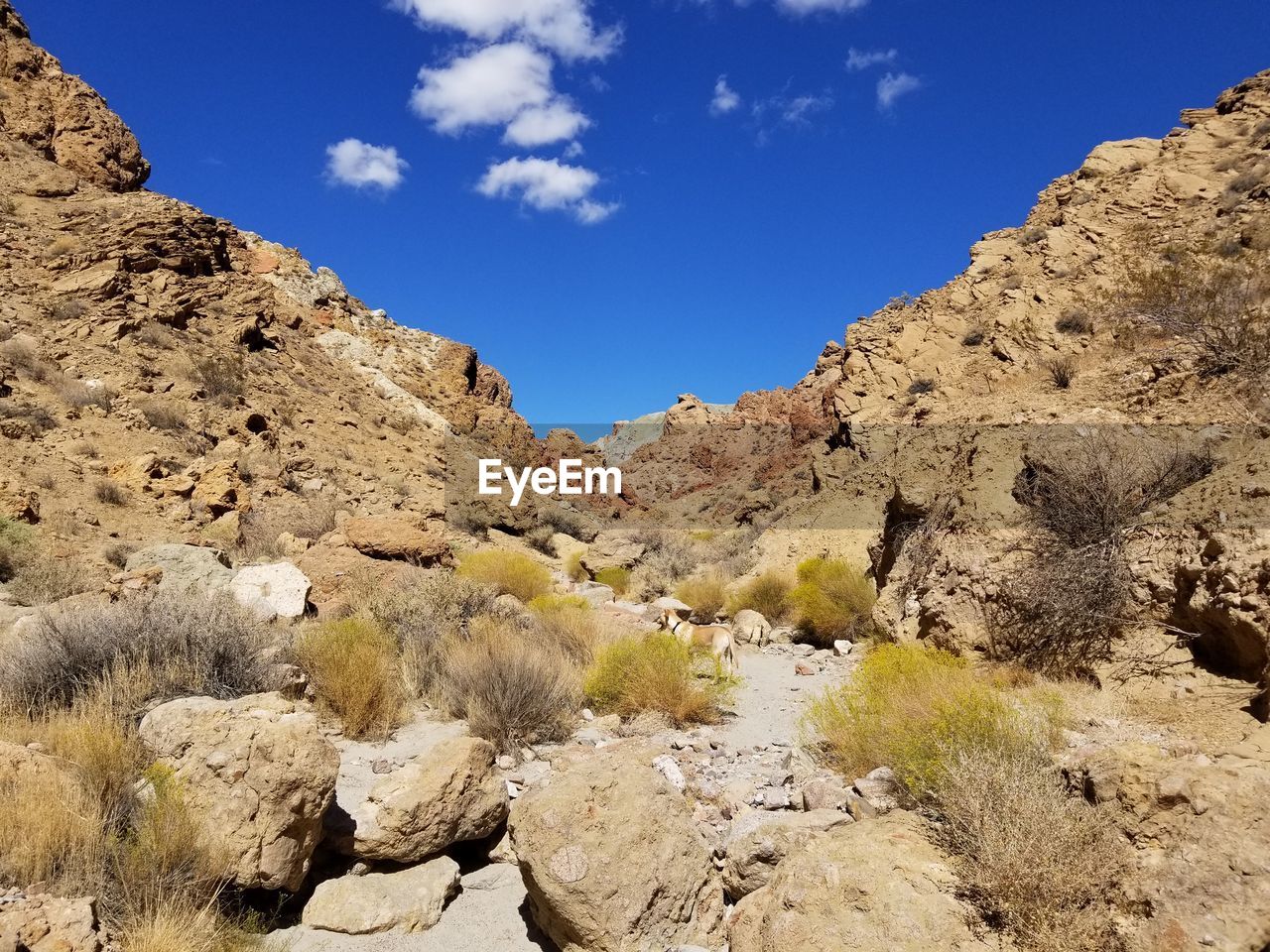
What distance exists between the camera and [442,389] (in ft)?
86.4

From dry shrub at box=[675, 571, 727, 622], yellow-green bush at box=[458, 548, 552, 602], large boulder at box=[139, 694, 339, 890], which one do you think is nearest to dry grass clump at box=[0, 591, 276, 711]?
large boulder at box=[139, 694, 339, 890]

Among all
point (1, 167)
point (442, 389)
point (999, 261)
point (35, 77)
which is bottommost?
point (442, 389)

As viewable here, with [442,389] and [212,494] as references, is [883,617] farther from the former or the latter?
[442,389]

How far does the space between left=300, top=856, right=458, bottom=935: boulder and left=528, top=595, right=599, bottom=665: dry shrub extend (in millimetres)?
3607

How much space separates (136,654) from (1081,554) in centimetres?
720

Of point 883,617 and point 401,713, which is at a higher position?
point 883,617

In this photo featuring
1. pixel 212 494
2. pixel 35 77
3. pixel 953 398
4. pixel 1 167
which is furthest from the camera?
pixel 35 77

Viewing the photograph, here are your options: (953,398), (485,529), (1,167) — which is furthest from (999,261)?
(1,167)

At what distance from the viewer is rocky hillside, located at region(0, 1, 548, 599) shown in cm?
1100

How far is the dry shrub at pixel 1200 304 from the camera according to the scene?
8.46 m

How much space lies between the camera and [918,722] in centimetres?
421

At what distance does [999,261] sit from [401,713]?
17.4 m

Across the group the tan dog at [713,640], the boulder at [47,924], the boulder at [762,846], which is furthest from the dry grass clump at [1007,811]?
the tan dog at [713,640]

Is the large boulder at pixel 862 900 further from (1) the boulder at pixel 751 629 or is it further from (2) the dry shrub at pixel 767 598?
(2) the dry shrub at pixel 767 598
